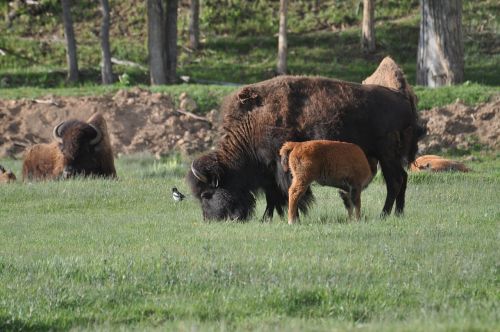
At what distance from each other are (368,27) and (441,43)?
785 centimetres

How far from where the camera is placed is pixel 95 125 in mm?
22812

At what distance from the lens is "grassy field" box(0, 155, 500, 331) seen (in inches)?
361

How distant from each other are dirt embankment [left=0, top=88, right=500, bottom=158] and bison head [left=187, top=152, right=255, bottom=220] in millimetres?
10962

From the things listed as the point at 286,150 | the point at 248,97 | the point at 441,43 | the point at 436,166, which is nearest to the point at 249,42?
the point at 441,43

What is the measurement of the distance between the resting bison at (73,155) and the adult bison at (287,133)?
681cm

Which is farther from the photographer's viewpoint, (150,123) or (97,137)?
(150,123)

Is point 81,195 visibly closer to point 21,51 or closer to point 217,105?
point 217,105

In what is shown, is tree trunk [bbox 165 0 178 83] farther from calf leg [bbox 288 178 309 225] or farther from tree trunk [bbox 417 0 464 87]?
calf leg [bbox 288 178 309 225]

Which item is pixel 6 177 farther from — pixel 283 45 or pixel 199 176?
pixel 283 45

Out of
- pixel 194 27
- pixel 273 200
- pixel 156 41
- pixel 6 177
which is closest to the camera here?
pixel 273 200

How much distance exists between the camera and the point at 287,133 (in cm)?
1517

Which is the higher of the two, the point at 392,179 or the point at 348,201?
the point at 392,179

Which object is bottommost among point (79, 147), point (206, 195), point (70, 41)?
point (79, 147)

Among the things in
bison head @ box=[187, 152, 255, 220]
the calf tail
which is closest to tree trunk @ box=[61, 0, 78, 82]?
bison head @ box=[187, 152, 255, 220]
